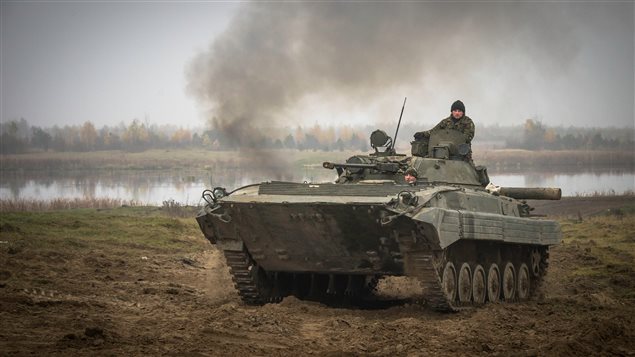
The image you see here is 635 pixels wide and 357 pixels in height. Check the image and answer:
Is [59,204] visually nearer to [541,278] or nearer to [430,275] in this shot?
[541,278]

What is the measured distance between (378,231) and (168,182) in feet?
139

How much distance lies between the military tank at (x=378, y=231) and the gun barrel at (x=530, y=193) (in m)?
0.41

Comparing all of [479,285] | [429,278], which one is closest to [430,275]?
[429,278]

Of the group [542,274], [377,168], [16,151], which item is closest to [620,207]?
[542,274]

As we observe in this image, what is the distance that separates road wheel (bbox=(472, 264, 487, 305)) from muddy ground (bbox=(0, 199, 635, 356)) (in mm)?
485

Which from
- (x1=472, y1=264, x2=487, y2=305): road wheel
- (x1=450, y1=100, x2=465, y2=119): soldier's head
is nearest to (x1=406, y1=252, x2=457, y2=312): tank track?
(x1=472, y1=264, x2=487, y2=305): road wheel

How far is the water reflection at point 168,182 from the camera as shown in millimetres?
43875

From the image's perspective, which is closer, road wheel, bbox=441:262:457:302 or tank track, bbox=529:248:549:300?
road wheel, bbox=441:262:457:302

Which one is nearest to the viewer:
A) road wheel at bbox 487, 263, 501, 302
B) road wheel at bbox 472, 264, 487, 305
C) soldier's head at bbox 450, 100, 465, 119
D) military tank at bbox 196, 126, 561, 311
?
military tank at bbox 196, 126, 561, 311

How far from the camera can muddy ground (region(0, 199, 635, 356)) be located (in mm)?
10938

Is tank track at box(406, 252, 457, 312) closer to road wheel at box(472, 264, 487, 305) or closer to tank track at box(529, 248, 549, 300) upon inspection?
road wheel at box(472, 264, 487, 305)

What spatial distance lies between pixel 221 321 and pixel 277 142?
12.1 meters

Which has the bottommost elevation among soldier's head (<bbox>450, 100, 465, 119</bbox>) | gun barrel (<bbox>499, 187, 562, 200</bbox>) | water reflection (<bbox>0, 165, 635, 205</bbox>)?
water reflection (<bbox>0, 165, 635, 205</bbox>)

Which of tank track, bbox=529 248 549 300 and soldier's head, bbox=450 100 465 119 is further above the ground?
soldier's head, bbox=450 100 465 119
